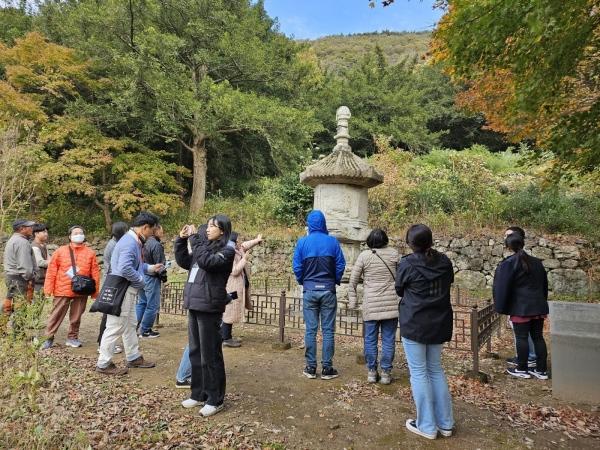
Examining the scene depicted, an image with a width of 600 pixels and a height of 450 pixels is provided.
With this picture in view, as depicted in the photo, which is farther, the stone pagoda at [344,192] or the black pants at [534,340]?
the stone pagoda at [344,192]

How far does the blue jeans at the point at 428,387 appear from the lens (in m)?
3.17

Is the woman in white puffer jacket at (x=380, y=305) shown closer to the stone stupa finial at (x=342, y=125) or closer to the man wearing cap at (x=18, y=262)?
the stone stupa finial at (x=342, y=125)

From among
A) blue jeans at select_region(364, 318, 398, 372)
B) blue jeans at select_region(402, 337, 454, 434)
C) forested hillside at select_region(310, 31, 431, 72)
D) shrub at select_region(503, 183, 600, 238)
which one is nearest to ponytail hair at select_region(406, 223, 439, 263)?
blue jeans at select_region(402, 337, 454, 434)

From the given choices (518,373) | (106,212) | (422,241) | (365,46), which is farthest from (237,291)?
(365,46)

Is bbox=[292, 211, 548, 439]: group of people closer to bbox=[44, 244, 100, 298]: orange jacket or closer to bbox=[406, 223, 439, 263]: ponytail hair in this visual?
bbox=[406, 223, 439, 263]: ponytail hair

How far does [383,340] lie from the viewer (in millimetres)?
4391

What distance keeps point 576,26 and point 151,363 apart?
5.71 meters

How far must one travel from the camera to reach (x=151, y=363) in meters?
4.82

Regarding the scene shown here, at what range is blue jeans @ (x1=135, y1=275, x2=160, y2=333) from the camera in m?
6.03

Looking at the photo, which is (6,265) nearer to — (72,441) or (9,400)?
(9,400)

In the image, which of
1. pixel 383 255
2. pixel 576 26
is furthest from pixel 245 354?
pixel 576 26

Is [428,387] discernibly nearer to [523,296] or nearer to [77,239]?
[523,296]

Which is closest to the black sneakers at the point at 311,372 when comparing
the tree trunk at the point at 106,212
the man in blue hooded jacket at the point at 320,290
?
the man in blue hooded jacket at the point at 320,290

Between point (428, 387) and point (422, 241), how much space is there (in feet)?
3.94
